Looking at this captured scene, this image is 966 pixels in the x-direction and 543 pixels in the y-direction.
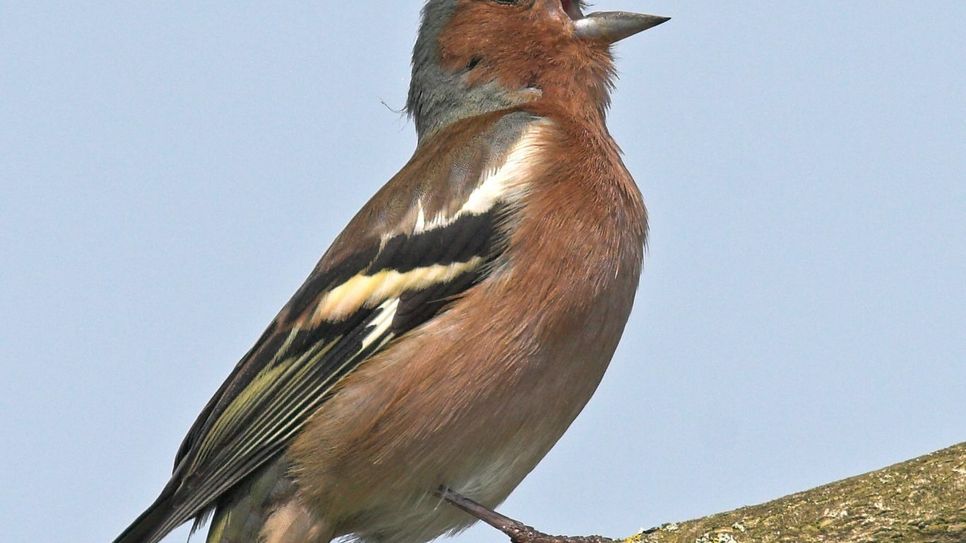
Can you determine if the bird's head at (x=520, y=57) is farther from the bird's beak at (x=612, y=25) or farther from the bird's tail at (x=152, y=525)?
the bird's tail at (x=152, y=525)

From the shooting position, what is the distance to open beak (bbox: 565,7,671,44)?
23.1ft

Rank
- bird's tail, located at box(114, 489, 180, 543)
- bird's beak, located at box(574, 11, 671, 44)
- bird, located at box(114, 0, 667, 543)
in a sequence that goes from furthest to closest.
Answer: bird's beak, located at box(574, 11, 671, 44) → bird's tail, located at box(114, 489, 180, 543) → bird, located at box(114, 0, 667, 543)

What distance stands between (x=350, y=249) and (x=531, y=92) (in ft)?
5.00

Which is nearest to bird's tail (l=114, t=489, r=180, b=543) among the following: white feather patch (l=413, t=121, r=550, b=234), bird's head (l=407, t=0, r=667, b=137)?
white feather patch (l=413, t=121, r=550, b=234)

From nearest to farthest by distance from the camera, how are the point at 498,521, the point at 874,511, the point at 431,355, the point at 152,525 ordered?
the point at 874,511, the point at 431,355, the point at 498,521, the point at 152,525

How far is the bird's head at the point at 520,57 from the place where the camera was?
23.1 feet

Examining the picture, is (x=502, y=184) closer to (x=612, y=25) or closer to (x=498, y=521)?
(x=612, y=25)

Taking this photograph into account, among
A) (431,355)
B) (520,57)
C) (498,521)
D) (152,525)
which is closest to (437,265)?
(431,355)

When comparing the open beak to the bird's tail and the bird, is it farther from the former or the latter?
the bird's tail

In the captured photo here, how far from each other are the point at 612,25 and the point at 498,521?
10.1 feet

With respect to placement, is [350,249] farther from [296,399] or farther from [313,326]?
[296,399]

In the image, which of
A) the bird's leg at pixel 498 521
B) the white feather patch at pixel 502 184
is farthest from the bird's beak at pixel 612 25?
the bird's leg at pixel 498 521

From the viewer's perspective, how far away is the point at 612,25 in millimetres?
7113

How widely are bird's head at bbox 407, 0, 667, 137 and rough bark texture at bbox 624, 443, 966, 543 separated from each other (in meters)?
3.04
